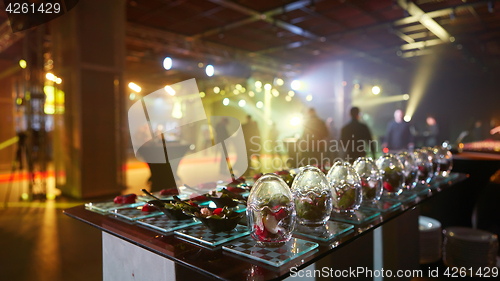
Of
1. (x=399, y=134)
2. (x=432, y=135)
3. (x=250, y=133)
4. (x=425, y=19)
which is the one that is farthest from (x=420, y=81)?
(x=250, y=133)

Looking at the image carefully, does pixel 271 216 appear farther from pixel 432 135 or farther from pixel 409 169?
pixel 432 135

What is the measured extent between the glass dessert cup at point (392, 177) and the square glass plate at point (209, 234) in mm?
839

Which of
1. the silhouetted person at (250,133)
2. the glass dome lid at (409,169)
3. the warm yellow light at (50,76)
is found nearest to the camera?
the glass dome lid at (409,169)

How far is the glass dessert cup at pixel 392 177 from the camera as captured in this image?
159 centimetres

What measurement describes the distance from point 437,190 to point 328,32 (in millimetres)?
7029

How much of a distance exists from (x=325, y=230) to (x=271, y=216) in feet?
0.85

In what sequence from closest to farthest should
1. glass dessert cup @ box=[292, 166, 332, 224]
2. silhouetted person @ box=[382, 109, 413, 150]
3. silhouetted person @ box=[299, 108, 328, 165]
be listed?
glass dessert cup @ box=[292, 166, 332, 224]
silhouetted person @ box=[299, 108, 328, 165]
silhouetted person @ box=[382, 109, 413, 150]

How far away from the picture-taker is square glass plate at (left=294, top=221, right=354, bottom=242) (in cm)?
103

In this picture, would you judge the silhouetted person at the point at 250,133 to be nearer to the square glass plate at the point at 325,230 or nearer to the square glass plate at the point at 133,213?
the square glass plate at the point at 133,213

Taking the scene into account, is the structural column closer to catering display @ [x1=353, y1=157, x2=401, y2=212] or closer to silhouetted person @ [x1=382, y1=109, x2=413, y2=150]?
catering display @ [x1=353, y1=157, x2=401, y2=212]

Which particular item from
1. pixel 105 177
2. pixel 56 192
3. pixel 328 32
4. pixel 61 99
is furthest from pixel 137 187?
pixel 328 32

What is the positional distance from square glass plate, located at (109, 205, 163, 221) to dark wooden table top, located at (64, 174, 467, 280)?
25mm

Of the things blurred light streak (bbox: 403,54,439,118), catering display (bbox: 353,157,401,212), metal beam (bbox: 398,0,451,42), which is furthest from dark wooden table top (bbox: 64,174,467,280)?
blurred light streak (bbox: 403,54,439,118)

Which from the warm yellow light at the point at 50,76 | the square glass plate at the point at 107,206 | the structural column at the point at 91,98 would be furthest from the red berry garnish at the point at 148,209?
the warm yellow light at the point at 50,76
